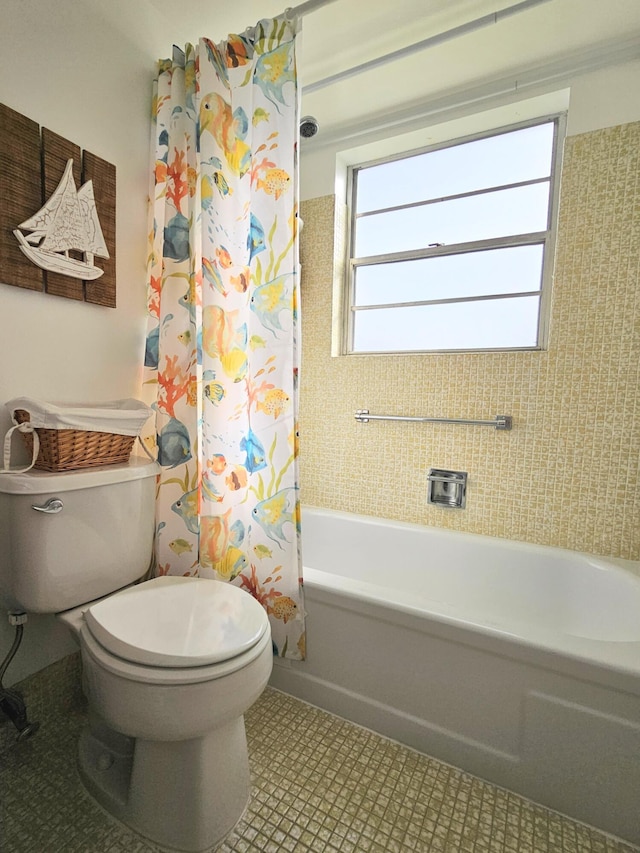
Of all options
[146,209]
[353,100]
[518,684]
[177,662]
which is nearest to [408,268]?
[353,100]

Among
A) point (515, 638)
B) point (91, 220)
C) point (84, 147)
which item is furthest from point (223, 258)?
point (515, 638)

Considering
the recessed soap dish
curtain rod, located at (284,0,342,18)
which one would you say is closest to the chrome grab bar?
the recessed soap dish

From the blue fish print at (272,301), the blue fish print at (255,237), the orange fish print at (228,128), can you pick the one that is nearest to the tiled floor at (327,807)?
the blue fish print at (272,301)

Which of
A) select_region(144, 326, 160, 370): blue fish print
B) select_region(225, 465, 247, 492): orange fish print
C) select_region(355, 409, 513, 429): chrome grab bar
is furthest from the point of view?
select_region(355, 409, 513, 429): chrome grab bar

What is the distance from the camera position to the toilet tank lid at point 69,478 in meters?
1.06

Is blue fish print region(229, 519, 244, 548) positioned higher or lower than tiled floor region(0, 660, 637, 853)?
higher

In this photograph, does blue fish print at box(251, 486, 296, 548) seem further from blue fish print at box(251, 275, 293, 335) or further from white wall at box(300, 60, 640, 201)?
white wall at box(300, 60, 640, 201)

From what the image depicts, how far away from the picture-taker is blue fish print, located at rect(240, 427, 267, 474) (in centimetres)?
141

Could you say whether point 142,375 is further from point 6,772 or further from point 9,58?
point 6,772

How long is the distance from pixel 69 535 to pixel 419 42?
198cm

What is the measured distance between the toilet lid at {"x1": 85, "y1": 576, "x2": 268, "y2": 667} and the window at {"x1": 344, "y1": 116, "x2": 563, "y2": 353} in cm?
→ 146

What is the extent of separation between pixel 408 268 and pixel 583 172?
79cm

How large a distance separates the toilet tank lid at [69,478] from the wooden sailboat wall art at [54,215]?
56cm

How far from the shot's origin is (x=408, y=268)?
2111 millimetres
